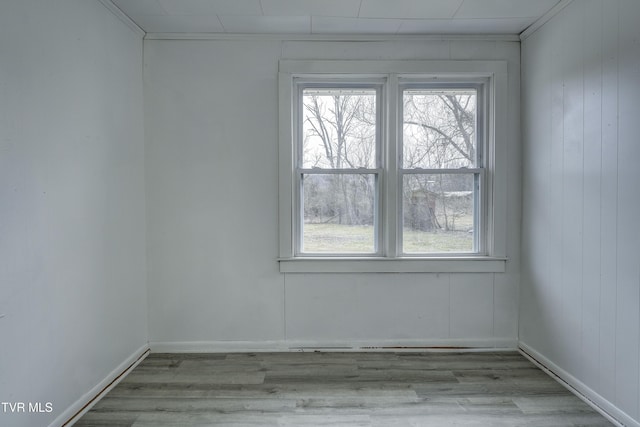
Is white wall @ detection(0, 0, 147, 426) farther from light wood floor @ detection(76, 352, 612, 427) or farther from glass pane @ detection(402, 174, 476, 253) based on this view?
glass pane @ detection(402, 174, 476, 253)

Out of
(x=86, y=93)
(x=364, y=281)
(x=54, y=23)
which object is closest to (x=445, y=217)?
(x=364, y=281)

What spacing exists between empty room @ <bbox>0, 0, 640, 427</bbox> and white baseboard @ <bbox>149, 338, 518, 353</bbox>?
18 millimetres

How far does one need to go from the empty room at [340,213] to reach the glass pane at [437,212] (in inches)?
0.7

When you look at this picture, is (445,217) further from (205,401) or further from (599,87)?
(205,401)

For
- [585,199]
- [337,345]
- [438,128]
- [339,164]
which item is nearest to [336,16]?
[339,164]

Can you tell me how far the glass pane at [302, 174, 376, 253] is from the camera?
120 inches

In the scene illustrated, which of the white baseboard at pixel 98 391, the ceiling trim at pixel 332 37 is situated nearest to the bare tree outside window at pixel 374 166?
the ceiling trim at pixel 332 37

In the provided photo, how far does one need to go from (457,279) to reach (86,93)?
9.62 ft

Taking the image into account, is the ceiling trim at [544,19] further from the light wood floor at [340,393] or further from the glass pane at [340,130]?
the light wood floor at [340,393]

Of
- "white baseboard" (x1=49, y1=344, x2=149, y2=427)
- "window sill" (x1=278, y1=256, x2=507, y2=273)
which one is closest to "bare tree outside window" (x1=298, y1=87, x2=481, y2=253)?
"window sill" (x1=278, y1=256, x2=507, y2=273)

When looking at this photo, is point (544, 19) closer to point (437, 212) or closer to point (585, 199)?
point (585, 199)

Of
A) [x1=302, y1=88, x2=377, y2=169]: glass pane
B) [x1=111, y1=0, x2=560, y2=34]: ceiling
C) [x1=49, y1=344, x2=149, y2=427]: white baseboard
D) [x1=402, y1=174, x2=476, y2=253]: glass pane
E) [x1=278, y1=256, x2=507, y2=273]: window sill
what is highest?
[x1=111, y1=0, x2=560, y2=34]: ceiling

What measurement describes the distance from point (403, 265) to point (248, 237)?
4.19ft

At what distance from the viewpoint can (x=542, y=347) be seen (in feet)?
8.90
